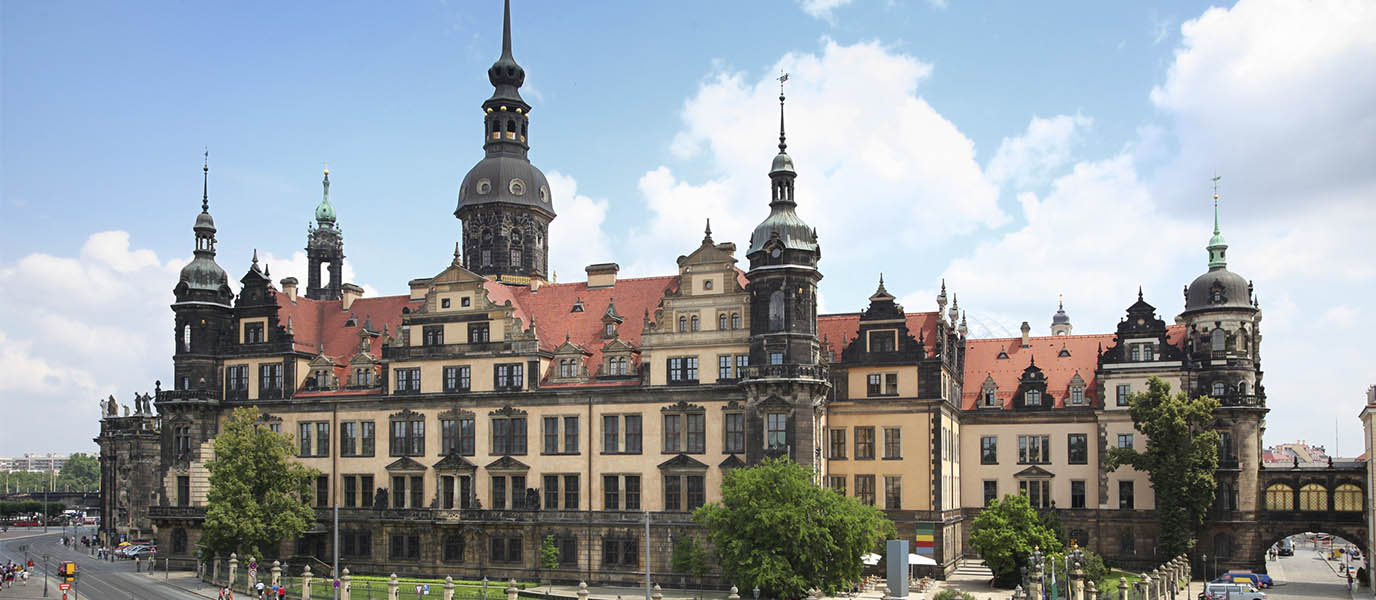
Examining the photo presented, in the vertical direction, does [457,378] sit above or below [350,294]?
below

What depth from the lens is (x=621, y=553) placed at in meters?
73.4

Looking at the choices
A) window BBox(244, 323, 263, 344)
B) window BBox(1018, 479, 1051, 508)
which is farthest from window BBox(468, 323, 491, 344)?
window BBox(1018, 479, 1051, 508)

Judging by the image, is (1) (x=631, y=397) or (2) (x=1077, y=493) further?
(2) (x=1077, y=493)

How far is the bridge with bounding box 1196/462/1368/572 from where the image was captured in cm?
8100

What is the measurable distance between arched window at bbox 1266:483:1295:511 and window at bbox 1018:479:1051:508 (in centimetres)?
1383

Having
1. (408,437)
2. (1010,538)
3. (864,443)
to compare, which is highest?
(408,437)

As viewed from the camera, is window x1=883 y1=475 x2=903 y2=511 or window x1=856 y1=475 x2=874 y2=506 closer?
window x1=883 y1=475 x2=903 y2=511

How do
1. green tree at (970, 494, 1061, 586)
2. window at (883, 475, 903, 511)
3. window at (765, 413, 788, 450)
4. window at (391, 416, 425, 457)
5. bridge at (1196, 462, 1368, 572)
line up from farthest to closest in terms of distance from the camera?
bridge at (1196, 462, 1368, 572)
window at (391, 416, 425, 457)
window at (883, 475, 903, 511)
green tree at (970, 494, 1061, 586)
window at (765, 413, 788, 450)

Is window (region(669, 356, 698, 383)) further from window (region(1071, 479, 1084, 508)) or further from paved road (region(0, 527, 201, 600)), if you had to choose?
window (region(1071, 479, 1084, 508))

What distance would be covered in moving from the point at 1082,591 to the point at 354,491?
147 ft

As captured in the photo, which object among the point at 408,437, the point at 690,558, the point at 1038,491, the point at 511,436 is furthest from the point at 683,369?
the point at 1038,491

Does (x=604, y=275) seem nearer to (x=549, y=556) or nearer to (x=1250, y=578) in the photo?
(x=549, y=556)

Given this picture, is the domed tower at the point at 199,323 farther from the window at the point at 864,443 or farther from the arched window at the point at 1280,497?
the arched window at the point at 1280,497

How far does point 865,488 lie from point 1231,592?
21658 millimetres
